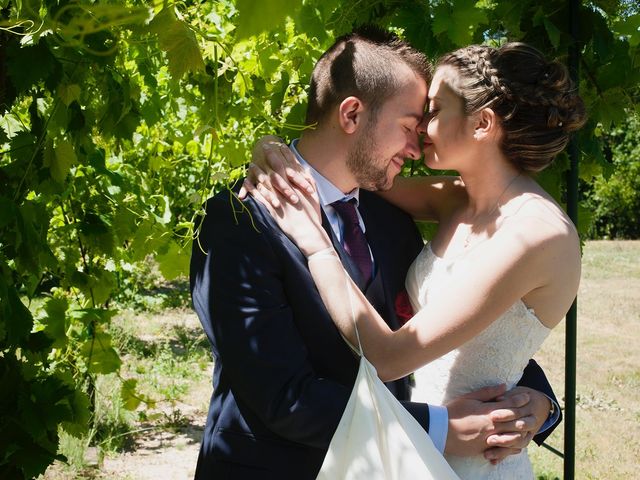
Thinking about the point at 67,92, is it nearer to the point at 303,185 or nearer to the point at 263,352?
the point at 303,185

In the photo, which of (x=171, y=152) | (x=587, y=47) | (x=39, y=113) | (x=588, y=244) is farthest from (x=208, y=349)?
(x=588, y=244)

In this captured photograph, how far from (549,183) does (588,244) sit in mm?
14586

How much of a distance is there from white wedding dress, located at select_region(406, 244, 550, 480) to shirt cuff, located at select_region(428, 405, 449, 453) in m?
0.16

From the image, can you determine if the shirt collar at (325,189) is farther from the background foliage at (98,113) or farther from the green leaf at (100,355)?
the green leaf at (100,355)

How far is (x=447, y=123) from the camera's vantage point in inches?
88.3

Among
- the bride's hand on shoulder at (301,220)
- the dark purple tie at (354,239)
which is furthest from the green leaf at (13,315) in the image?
the dark purple tie at (354,239)

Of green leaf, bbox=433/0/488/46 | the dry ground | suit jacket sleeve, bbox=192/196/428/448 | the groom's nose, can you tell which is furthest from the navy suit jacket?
the dry ground

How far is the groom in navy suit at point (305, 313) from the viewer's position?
1871 millimetres

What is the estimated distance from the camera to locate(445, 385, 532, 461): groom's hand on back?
6.71 ft

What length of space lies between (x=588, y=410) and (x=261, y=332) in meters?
5.34

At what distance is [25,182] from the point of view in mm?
2396

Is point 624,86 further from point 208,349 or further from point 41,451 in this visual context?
point 208,349

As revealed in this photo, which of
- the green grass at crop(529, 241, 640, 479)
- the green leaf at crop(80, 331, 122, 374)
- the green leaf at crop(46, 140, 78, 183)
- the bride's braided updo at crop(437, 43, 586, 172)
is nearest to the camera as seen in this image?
the bride's braided updo at crop(437, 43, 586, 172)

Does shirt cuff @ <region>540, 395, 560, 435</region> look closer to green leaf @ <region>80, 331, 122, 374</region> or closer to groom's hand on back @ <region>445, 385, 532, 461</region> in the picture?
groom's hand on back @ <region>445, 385, 532, 461</region>
